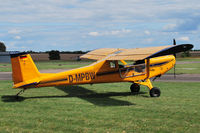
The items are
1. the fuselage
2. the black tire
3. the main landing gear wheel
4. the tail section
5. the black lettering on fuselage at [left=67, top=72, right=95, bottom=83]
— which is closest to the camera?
the tail section

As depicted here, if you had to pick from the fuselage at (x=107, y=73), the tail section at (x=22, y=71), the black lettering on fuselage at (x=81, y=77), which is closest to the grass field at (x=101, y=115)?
the tail section at (x=22, y=71)

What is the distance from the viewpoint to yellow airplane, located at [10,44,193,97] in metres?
11.9

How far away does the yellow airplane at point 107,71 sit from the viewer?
11883 mm

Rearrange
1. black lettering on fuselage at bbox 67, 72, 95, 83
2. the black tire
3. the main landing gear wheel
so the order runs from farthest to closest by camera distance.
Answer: the main landing gear wheel, the black tire, black lettering on fuselage at bbox 67, 72, 95, 83

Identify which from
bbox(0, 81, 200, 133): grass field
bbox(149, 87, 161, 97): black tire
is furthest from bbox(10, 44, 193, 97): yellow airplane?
bbox(0, 81, 200, 133): grass field

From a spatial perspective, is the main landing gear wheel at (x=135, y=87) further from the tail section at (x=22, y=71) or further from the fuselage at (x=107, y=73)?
the tail section at (x=22, y=71)

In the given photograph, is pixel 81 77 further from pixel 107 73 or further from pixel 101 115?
pixel 101 115

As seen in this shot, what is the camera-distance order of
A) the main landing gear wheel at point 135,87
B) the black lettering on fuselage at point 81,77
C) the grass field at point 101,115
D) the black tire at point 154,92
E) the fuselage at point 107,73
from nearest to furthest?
the grass field at point 101,115, the fuselage at point 107,73, the black lettering on fuselage at point 81,77, the black tire at point 154,92, the main landing gear wheel at point 135,87

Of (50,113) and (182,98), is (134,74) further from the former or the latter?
(50,113)

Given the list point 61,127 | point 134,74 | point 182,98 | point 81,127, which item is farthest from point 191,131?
point 134,74

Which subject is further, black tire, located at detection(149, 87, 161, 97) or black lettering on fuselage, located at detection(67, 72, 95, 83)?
black tire, located at detection(149, 87, 161, 97)

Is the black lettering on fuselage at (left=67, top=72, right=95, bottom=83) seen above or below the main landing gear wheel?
Result: above

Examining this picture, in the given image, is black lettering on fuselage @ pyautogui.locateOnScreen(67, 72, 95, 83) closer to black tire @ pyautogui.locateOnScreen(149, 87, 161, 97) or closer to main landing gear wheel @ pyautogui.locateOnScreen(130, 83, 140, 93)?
main landing gear wheel @ pyautogui.locateOnScreen(130, 83, 140, 93)

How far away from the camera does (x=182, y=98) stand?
42.8ft
